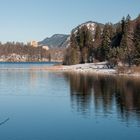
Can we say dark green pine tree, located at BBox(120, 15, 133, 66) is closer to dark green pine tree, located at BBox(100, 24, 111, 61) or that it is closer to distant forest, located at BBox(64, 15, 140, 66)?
distant forest, located at BBox(64, 15, 140, 66)

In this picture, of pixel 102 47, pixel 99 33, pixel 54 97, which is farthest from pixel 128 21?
pixel 54 97

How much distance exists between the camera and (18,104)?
42375 mm

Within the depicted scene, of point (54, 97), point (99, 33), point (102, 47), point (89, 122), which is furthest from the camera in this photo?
point (99, 33)

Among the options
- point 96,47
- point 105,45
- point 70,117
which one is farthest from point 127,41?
point 70,117

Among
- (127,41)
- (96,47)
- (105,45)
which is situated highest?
(127,41)

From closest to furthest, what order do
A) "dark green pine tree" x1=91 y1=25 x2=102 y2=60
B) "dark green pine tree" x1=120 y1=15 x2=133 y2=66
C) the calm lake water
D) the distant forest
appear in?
the calm lake water < "dark green pine tree" x1=120 y1=15 x2=133 y2=66 < the distant forest < "dark green pine tree" x1=91 y1=25 x2=102 y2=60

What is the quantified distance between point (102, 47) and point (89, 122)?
112 m

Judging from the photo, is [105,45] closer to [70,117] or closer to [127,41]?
[127,41]

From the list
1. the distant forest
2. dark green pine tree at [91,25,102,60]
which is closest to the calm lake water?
the distant forest

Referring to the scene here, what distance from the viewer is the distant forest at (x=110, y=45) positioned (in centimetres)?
10962

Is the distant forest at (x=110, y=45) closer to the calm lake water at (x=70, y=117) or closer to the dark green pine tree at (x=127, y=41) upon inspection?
the dark green pine tree at (x=127, y=41)

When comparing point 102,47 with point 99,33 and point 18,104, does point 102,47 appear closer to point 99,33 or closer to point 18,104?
point 99,33

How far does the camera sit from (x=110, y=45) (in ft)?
460

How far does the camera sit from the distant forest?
10962 centimetres
